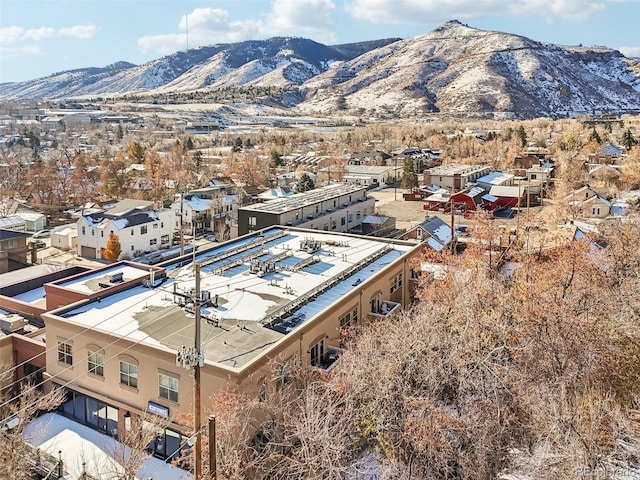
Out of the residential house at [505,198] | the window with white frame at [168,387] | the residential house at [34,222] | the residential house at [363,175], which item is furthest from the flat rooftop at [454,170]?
the window with white frame at [168,387]

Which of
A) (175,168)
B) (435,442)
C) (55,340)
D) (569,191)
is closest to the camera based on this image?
(435,442)

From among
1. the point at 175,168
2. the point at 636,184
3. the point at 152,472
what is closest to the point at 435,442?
the point at 152,472

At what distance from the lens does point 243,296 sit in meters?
16.7

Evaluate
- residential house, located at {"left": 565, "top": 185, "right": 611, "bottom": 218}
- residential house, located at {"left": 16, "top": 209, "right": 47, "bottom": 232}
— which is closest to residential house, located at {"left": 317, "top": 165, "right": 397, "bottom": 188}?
residential house, located at {"left": 565, "top": 185, "right": 611, "bottom": 218}

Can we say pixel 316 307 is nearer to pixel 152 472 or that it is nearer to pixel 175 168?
pixel 152 472

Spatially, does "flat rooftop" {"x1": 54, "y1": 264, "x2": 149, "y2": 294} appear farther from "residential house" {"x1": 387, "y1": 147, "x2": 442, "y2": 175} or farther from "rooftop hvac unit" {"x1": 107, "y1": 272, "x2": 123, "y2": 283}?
"residential house" {"x1": 387, "y1": 147, "x2": 442, "y2": 175}

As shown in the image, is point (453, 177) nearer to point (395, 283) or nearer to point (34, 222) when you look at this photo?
point (395, 283)

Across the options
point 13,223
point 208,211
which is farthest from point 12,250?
point 208,211

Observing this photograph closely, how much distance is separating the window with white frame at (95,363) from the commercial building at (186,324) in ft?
0.09

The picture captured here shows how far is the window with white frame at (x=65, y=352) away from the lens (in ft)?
48.2

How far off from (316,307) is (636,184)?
4835 centimetres

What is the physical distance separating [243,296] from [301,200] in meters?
21.5

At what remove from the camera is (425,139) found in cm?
9612

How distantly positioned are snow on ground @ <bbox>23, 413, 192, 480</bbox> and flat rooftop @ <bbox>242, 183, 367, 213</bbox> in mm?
20719
